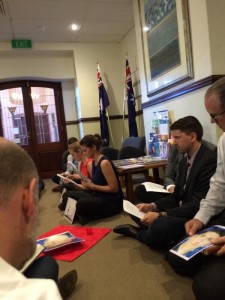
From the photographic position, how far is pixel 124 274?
5.57ft

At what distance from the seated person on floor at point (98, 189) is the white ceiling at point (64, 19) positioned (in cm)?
230

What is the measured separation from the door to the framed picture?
2947 millimetres

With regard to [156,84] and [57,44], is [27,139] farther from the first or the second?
[156,84]

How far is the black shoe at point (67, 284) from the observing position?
149 centimetres

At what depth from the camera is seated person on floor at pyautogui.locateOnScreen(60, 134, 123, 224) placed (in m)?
2.64

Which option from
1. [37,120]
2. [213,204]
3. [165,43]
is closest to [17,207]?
[213,204]

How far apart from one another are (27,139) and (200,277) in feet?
16.8

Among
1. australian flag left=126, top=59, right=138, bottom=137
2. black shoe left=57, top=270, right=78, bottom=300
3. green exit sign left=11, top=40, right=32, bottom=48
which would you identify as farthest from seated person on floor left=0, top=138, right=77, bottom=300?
green exit sign left=11, top=40, right=32, bottom=48

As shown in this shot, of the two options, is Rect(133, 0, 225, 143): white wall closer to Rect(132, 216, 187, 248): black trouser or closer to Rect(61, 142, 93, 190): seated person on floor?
Rect(132, 216, 187, 248): black trouser

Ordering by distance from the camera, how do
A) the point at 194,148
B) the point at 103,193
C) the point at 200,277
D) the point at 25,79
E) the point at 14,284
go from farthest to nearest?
the point at 25,79 < the point at 103,193 < the point at 194,148 < the point at 200,277 < the point at 14,284

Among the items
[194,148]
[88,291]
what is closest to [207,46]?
[194,148]

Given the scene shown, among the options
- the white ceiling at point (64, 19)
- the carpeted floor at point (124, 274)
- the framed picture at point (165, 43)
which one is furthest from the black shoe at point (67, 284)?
the white ceiling at point (64, 19)

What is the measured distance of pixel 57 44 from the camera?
5.28 m

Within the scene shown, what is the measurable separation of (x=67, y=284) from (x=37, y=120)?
15.4 feet
